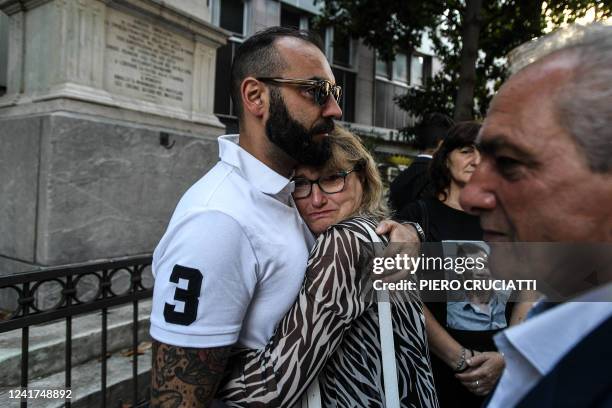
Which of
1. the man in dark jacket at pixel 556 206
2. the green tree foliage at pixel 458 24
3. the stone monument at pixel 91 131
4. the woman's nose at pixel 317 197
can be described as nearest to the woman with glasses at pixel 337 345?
the woman's nose at pixel 317 197

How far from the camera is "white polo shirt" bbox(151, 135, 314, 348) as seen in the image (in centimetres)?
118

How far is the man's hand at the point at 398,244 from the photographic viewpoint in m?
1.29

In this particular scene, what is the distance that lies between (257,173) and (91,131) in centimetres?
346

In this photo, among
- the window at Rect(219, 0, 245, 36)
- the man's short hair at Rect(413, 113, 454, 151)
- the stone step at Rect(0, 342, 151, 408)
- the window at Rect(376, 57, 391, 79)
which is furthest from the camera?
the window at Rect(376, 57, 391, 79)

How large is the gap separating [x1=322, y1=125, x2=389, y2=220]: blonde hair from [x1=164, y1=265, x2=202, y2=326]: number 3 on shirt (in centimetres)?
73

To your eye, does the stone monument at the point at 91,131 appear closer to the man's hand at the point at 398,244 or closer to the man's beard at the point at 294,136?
the man's beard at the point at 294,136

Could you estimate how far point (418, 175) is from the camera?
386 centimetres

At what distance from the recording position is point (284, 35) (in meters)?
1.71

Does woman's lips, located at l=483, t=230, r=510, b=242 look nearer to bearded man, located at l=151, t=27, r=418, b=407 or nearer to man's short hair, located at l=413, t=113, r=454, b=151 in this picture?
bearded man, located at l=151, t=27, r=418, b=407

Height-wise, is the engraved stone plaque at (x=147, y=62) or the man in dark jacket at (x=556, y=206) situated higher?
the engraved stone plaque at (x=147, y=62)

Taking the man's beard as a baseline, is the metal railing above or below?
below

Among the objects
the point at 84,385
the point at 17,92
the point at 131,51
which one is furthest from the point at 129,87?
the point at 84,385

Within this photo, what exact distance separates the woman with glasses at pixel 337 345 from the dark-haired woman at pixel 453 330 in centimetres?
31

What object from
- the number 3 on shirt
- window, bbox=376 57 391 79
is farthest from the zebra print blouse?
window, bbox=376 57 391 79
